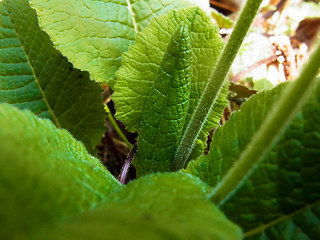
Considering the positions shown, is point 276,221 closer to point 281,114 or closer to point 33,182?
point 281,114

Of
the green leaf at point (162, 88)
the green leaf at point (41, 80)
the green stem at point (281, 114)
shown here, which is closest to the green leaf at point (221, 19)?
the green leaf at point (162, 88)

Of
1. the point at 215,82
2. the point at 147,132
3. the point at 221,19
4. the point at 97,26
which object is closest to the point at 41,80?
the point at 97,26

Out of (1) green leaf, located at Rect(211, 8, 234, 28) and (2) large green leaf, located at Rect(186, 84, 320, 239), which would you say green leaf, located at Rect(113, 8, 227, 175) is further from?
(1) green leaf, located at Rect(211, 8, 234, 28)

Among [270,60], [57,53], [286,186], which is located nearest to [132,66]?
[57,53]

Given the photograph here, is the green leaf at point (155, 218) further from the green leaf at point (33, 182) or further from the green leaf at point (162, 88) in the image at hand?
the green leaf at point (162, 88)

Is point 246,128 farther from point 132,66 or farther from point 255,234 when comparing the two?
point 132,66

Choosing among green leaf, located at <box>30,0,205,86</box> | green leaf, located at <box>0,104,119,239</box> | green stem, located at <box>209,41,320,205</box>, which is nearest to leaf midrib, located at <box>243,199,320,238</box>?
green stem, located at <box>209,41,320,205</box>

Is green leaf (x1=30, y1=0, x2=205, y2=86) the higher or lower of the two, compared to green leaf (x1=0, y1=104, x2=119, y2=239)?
higher
